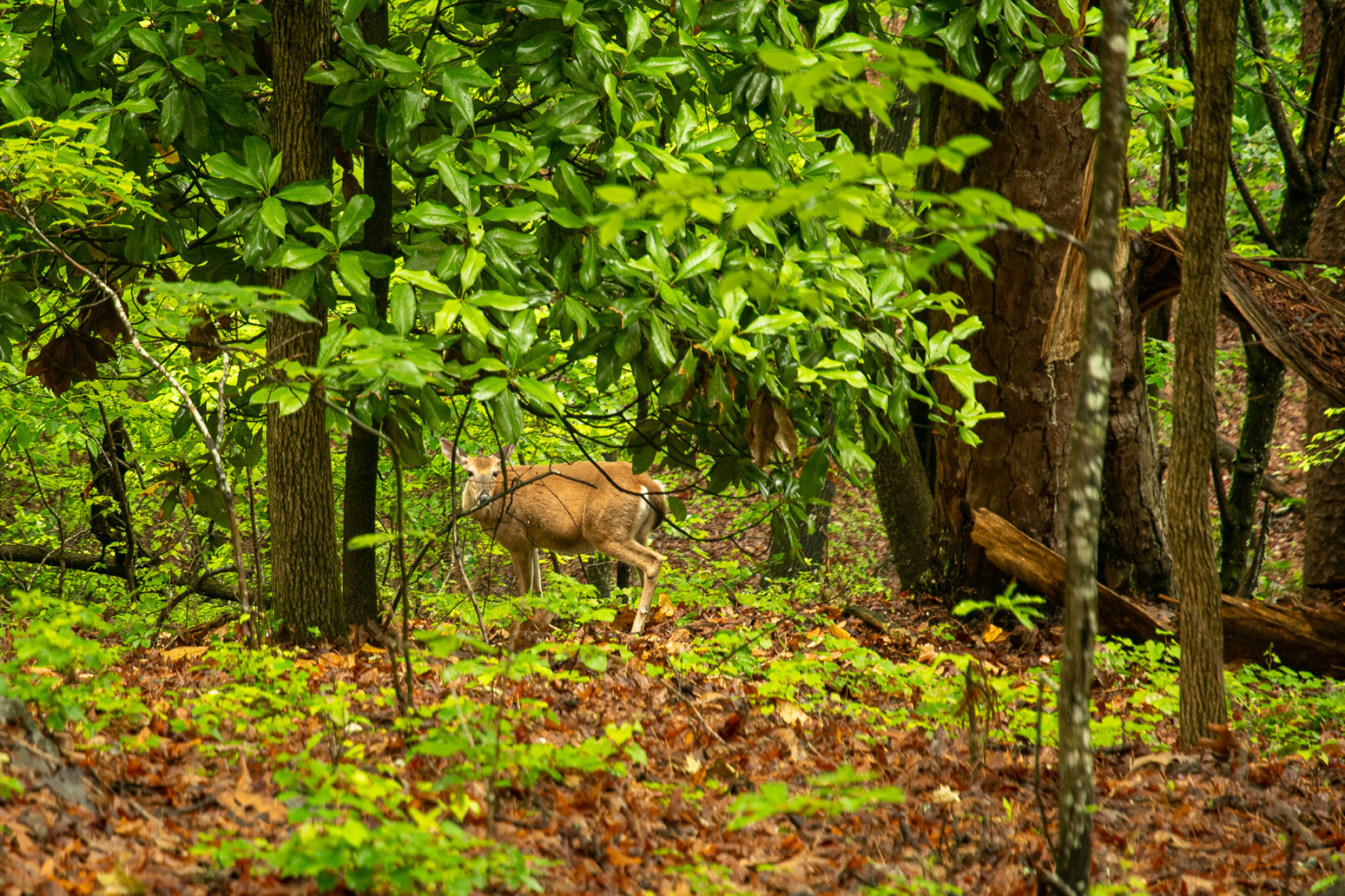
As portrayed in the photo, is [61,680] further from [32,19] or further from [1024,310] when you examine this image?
[1024,310]

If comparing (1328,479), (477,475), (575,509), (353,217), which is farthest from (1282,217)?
(353,217)

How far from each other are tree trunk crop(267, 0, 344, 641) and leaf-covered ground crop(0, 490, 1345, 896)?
0.33 meters

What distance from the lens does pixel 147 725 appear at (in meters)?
3.27

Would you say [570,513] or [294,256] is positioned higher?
[294,256]

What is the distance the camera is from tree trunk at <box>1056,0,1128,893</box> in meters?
2.36

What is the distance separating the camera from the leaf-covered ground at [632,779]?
2.29 metres

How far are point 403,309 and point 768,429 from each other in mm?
1810

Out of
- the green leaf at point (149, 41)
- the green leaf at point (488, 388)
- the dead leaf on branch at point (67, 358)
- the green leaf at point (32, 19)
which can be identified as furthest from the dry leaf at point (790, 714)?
the green leaf at point (32, 19)

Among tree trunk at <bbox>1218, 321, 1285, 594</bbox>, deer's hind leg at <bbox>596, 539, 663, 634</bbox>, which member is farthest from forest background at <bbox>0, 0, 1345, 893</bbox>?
tree trunk at <bbox>1218, 321, 1285, 594</bbox>

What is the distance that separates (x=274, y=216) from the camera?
3699mm

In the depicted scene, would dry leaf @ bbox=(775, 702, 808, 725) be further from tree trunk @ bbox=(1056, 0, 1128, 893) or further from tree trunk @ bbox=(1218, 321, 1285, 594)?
tree trunk @ bbox=(1218, 321, 1285, 594)

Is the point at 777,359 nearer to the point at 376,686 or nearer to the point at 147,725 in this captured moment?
the point at 376,686

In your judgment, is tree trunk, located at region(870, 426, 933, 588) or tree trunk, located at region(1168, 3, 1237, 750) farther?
tree trunk, located at region(870, 426, 933, 588)

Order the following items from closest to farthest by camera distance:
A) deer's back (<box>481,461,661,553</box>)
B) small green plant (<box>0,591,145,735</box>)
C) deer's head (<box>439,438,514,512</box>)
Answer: small green plant (<box>0,591,145,735</box>) → deer's back (<box>481,461,661,553</box>) → deer's head (<box>439,438,514,512</box>)
